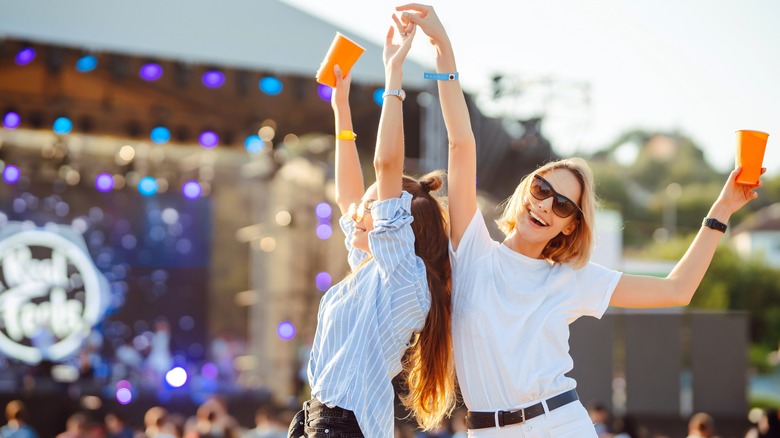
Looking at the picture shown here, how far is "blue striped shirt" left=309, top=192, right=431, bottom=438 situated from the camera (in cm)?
213

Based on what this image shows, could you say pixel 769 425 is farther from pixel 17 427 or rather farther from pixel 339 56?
pixel 17 427

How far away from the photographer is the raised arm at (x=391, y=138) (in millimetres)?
2225

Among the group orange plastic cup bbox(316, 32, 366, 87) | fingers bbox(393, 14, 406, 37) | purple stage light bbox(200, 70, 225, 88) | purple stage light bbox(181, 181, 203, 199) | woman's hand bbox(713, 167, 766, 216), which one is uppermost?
purple stage light bbox(200, 70, 225, 88)

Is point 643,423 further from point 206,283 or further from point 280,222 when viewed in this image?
point 206,283

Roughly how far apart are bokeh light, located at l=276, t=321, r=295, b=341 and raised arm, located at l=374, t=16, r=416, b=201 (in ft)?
41.3

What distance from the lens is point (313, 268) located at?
1475 cm

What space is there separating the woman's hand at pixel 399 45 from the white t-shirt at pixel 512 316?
0.45m

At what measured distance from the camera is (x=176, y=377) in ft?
45.6

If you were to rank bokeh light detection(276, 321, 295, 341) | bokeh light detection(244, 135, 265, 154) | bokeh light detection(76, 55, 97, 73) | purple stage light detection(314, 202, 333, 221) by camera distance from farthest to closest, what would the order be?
bokeh light detection(276, 321, 295, 341) → purple stage light detection(314, 202, 333, 221) → bokeh light detection(244, 135, 265, 154) → bokeh light detection(76, 55, 97, 73)

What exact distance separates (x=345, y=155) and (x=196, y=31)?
6845 millimetres

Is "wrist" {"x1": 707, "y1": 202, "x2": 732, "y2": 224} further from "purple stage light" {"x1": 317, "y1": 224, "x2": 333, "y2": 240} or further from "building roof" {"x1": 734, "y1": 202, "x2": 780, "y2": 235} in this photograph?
"building roof" {"x1": 734, "y1": 202, "x2": 780, "y2": 235}

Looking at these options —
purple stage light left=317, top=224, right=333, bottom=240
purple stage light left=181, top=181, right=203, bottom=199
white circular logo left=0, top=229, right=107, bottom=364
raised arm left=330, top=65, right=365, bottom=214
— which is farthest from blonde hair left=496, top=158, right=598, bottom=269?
purple stage light left=181, top=181, right=203, bottom=199

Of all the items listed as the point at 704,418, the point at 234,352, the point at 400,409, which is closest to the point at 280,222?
the point at 234,352

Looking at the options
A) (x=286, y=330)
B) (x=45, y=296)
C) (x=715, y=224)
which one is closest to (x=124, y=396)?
(x=45, y=296)
